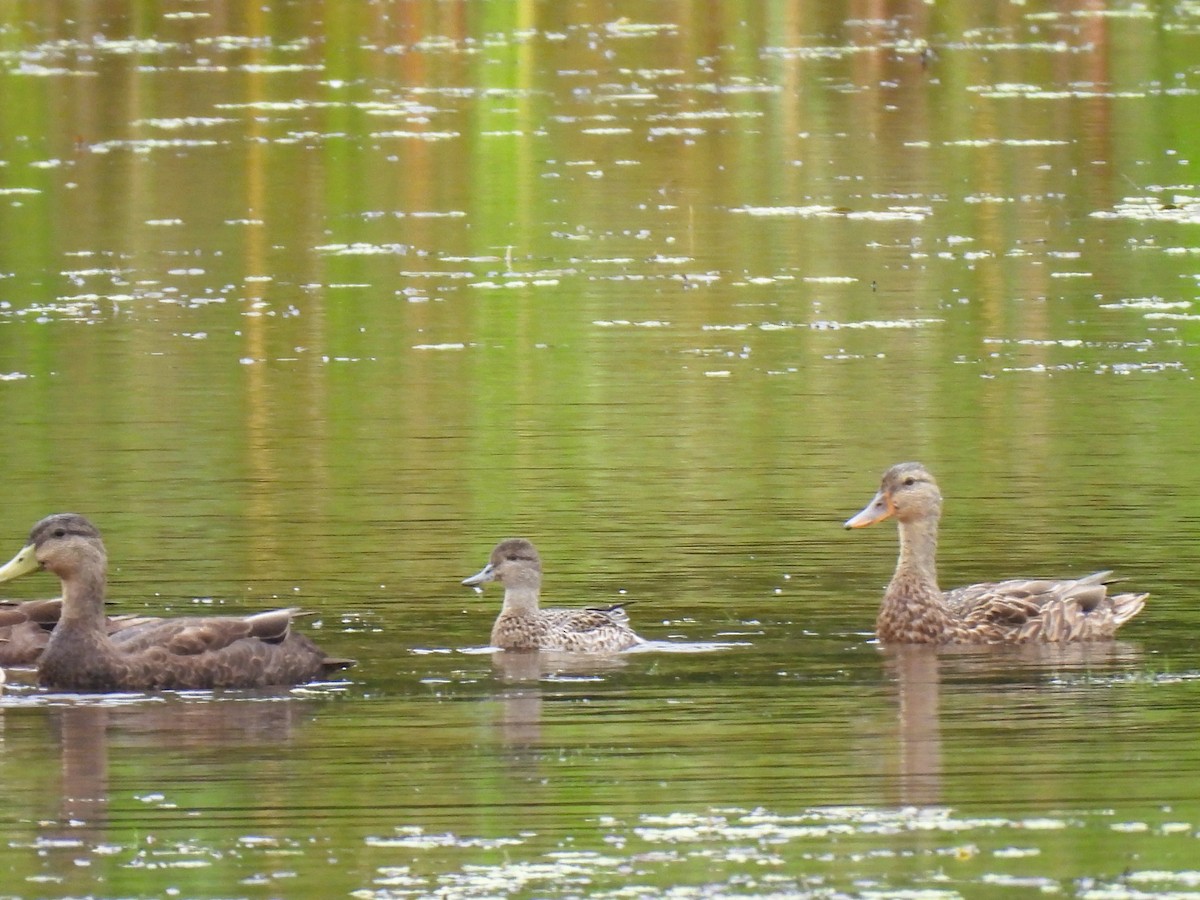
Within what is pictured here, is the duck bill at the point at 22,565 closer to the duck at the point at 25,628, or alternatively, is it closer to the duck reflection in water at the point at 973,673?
the duck at the point at 25,628

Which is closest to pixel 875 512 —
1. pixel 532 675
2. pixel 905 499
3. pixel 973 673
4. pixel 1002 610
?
pixel 905 499

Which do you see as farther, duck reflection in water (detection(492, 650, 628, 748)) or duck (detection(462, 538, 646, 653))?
duck (detection(462, 538, 646, 653))

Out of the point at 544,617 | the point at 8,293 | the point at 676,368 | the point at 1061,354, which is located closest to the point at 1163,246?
the point at 1061,354

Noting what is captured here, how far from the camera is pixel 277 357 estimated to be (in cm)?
2111

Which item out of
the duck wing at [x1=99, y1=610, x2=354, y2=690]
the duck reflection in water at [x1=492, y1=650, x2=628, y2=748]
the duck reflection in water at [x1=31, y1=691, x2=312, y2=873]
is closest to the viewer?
the duck reflection in water at [x1=31, y1=691, x2=312, y2=873]

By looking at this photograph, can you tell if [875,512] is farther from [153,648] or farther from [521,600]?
[153,648]

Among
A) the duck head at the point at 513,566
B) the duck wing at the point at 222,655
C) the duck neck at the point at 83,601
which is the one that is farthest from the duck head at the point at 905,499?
the duck neck at the point at 83,601

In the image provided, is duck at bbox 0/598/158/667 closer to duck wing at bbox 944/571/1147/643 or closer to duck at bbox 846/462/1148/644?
duck at bbox 846/462/1148/644

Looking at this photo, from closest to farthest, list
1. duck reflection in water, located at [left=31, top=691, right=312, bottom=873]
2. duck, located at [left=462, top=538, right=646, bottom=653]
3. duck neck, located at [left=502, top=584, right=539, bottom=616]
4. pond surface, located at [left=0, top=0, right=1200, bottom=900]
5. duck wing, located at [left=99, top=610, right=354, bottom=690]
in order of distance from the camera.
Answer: pond surface, located at [left=0, top=0, right=1200, bottom=900] → duck reflection in water, located at [left=31, top=691, right=312, bottom=873] → duck wing, located at [left=99, top=610, right=354, bottom=690] → duck, located at [left=462, top=538, right=646, bottom=653] → duck neck, located at [left=502, top=584, right=539, bottom=616]

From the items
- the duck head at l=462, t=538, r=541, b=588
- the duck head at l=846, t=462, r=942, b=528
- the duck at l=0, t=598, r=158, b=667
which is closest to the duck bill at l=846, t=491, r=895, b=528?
the duck head at l=846, t=462, r=942, b=528

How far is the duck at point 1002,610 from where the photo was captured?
42.2 feet

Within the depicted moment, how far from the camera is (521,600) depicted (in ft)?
42.7

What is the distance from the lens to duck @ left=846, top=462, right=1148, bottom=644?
12852 mm

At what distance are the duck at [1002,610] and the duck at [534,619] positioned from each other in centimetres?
112
